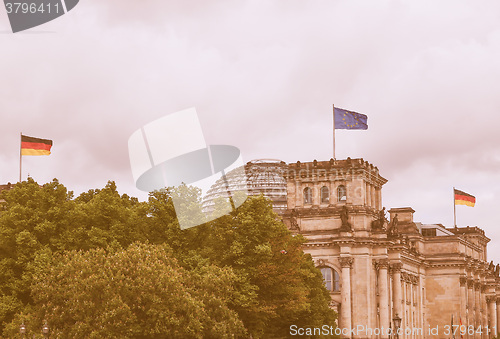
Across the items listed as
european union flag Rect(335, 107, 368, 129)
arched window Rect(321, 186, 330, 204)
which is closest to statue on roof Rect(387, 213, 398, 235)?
arched window Rect(321, 186, 330, 204)

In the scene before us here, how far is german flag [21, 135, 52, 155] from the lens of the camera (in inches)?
4075

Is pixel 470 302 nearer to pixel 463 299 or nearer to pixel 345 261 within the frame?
pixel 463 299

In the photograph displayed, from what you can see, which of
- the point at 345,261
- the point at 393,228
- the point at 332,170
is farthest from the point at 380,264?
the point at 332,170

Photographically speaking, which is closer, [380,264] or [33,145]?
[33,145]

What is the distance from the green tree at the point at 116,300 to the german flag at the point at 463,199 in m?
114

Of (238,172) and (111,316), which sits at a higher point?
(238,172)

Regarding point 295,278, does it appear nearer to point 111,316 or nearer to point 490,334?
point 111,316

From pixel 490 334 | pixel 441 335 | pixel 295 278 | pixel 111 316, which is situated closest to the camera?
pixel 111 316

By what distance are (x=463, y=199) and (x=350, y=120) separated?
61.0m

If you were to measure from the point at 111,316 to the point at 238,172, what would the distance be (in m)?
109

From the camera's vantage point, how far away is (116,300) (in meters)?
65.4

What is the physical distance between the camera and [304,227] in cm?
13238

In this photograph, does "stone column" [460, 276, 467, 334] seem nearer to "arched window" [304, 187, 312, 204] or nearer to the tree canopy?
"arched window" [304, 187, 312, 204]

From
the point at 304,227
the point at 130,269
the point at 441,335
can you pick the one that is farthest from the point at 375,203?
the point at 130,269
